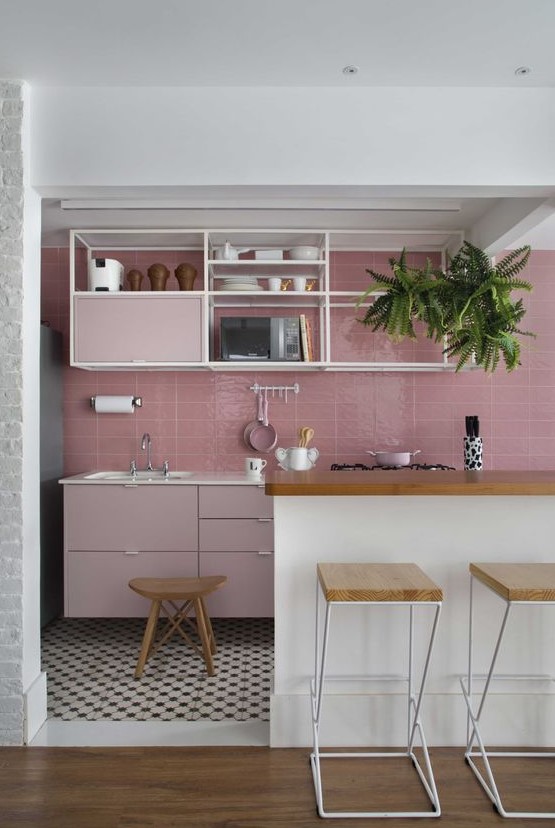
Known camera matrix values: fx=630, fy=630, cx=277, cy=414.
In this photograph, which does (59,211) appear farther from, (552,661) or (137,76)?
(552,661)

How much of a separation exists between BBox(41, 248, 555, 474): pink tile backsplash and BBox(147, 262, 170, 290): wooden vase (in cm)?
29

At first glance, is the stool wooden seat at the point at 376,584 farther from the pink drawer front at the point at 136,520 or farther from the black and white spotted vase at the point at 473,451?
the black and white spotted vase at the point at 473,451

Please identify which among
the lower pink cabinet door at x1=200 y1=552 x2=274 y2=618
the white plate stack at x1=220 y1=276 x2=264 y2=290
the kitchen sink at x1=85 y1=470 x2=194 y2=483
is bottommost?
the lower pink cabinet door at x1=200 y1=552 x2=274 y2=618

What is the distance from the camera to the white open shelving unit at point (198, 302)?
3.94 metres

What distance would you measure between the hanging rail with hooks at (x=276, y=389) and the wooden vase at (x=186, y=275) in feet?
2.71

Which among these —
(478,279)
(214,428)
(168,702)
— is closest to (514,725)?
(168,702)

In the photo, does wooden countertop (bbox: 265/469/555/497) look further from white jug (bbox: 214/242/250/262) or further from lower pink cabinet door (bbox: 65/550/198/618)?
white jug (bbox: 214/242/250/262)

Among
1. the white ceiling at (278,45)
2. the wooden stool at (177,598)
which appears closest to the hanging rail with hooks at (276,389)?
the wooden stool at (177,598)

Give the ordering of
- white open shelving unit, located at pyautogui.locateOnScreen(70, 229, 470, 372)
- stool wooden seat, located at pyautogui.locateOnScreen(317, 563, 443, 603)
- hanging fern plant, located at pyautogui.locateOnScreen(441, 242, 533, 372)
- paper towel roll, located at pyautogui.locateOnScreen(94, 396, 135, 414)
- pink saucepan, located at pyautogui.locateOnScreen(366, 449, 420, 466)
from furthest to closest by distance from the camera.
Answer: paper towel roll, located at pyautogui.locateOnScreen(94, 396, 135, 414) < pink saucepan, located at pyautogui.locateOnScreen(366, 449, 420, 466) < white open shelving unit, located at pyautogui.locateOnScreen(70, 229, 470, 372) < hanging fern plant, located at pyautogui.locateOnScreen(441, 242, 533, 372) < stool wooden seat, located at pyautogui.locateOnScreen(317, 563, 443, 603)

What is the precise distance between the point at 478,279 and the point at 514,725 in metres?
1.76

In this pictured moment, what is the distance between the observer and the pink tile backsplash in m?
4.38

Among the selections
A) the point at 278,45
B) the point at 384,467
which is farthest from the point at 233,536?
the point at 278,45

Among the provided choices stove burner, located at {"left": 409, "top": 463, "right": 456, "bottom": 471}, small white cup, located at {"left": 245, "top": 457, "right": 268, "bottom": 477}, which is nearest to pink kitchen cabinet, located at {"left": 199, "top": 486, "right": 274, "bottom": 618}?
small white cup, located at {"left": 245, "top": 457, "right": 268, "bottom": 477}

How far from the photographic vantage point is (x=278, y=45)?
2.39 meters
